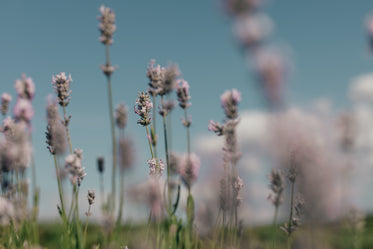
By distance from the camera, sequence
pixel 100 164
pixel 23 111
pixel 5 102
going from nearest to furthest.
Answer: pixel 23 111 < pixel 100 164 < pixel 5 102

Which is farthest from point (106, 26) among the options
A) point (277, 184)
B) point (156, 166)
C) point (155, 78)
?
point (277, 184)

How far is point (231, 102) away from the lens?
2.97m

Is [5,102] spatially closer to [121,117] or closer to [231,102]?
[121,117]

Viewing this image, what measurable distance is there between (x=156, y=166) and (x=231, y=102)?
101 centimetres

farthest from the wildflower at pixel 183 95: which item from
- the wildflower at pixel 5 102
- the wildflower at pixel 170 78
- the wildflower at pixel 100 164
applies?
the wildflower at pixel 5 102

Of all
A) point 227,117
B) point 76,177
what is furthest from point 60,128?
point 227,117

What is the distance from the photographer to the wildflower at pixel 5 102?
13.9 ft

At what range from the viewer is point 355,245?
4156mm

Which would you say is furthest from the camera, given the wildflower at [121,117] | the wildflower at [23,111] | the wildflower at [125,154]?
the wildflower at [121,117]

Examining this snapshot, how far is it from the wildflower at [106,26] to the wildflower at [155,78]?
22.3 inches

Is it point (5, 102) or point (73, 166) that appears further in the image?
point (5, 102)

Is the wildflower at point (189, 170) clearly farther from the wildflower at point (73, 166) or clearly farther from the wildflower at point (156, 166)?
the wildflower at point (73, 166)

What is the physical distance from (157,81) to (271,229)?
1606 millimetres

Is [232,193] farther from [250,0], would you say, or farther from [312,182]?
[250,0]
